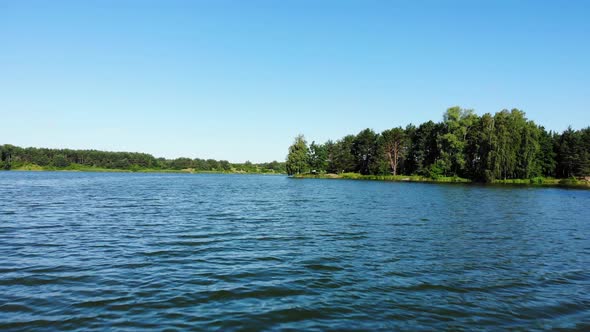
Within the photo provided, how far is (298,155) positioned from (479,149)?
7411 cm

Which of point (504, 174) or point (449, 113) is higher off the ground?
point (449, 113)

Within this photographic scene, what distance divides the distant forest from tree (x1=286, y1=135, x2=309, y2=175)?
0.43 m

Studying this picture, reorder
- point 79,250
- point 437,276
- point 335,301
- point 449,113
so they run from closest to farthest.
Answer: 1. point 335,301
2. point 437,276
3. point 79,250
4. point 449,113

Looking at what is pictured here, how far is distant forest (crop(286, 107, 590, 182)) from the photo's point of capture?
340 ft

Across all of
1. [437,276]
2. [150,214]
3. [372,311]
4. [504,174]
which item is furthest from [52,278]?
[504,174]

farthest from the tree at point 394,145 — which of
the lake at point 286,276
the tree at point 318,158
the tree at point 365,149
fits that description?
the lake at point 286,276

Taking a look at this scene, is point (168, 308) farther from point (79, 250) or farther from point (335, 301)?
point (79, 250)

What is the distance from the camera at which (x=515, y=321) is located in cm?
997

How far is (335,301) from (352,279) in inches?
98.9

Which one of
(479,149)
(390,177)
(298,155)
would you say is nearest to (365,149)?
(390,177)

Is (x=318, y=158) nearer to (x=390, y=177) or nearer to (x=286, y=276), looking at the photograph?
(x=390, y=177)

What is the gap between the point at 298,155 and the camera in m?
160

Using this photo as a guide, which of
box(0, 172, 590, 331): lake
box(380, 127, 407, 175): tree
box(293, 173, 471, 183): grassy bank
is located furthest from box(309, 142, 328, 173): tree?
box(0, 172, 590, 331): lake

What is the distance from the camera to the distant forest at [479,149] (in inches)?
4085
